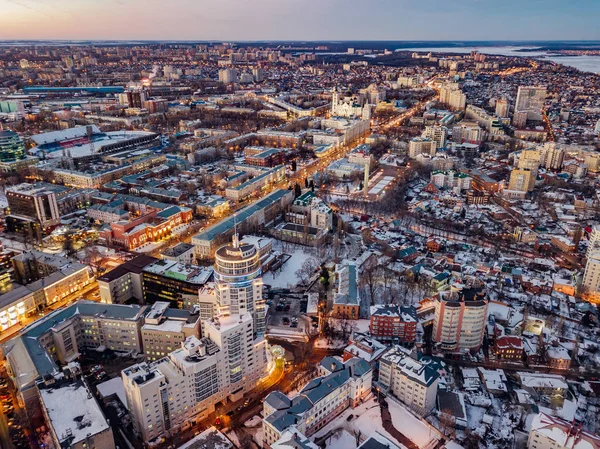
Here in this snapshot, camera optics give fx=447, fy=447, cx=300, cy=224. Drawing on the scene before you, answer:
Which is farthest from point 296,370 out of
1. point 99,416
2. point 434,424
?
point 99,416

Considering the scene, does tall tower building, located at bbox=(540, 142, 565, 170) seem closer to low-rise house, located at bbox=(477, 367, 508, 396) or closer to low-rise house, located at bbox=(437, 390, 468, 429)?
low-rise house, located at bbox=(477, 367, 508, 396)

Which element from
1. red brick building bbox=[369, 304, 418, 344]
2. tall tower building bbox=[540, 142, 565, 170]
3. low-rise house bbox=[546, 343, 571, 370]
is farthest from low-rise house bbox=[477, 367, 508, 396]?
tall tower building bbox=[540, 142, 565, 170]

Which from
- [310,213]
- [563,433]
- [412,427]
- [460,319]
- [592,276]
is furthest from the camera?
[310,213]

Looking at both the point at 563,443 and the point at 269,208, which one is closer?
the point at 563,443

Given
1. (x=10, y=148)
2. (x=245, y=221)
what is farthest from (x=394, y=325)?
(x=10, y=148)

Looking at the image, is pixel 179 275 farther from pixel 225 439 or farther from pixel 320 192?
pixel 320 192

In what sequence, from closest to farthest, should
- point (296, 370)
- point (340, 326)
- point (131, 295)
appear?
point (296, 370)
point (340, 326)
point (131, 295)

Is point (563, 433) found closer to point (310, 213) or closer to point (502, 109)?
point (310, 213)
